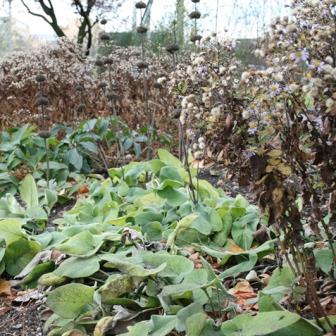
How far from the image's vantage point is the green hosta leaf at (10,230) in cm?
263

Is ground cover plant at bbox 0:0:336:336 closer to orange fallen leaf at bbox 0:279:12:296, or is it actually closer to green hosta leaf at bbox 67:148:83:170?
orange fallen leaf at bbox 0:279:12:296

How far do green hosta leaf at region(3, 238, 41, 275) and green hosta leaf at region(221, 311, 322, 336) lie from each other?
1142 millimetres

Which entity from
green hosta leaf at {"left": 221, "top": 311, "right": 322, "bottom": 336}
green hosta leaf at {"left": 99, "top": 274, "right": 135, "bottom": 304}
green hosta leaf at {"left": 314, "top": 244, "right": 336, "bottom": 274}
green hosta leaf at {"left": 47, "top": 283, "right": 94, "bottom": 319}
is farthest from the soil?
green hosta leaf at {"left": 314, "top": 244, "right": 336, "bottom": 274}

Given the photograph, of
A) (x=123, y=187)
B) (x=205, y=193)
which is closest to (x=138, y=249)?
(x=205, y=193)

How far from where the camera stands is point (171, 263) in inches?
85.0

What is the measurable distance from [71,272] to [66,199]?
70.5 inches

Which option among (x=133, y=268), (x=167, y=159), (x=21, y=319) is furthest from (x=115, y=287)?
(x=167, y=159)

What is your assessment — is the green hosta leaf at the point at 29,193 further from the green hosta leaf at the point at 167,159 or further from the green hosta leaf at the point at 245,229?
the green hosta leaf at the point at 245,229

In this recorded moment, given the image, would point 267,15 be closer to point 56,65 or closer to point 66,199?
point 56,65

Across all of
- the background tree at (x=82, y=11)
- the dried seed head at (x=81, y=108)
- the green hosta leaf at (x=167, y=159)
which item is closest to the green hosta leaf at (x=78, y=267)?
the green hosta leaf at (x=167, y=159)

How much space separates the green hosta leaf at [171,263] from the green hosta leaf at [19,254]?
62 cm

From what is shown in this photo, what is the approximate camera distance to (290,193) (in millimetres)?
1617

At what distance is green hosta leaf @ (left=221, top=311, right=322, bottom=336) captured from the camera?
1613 millimetres

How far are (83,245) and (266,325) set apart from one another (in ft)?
3.06
